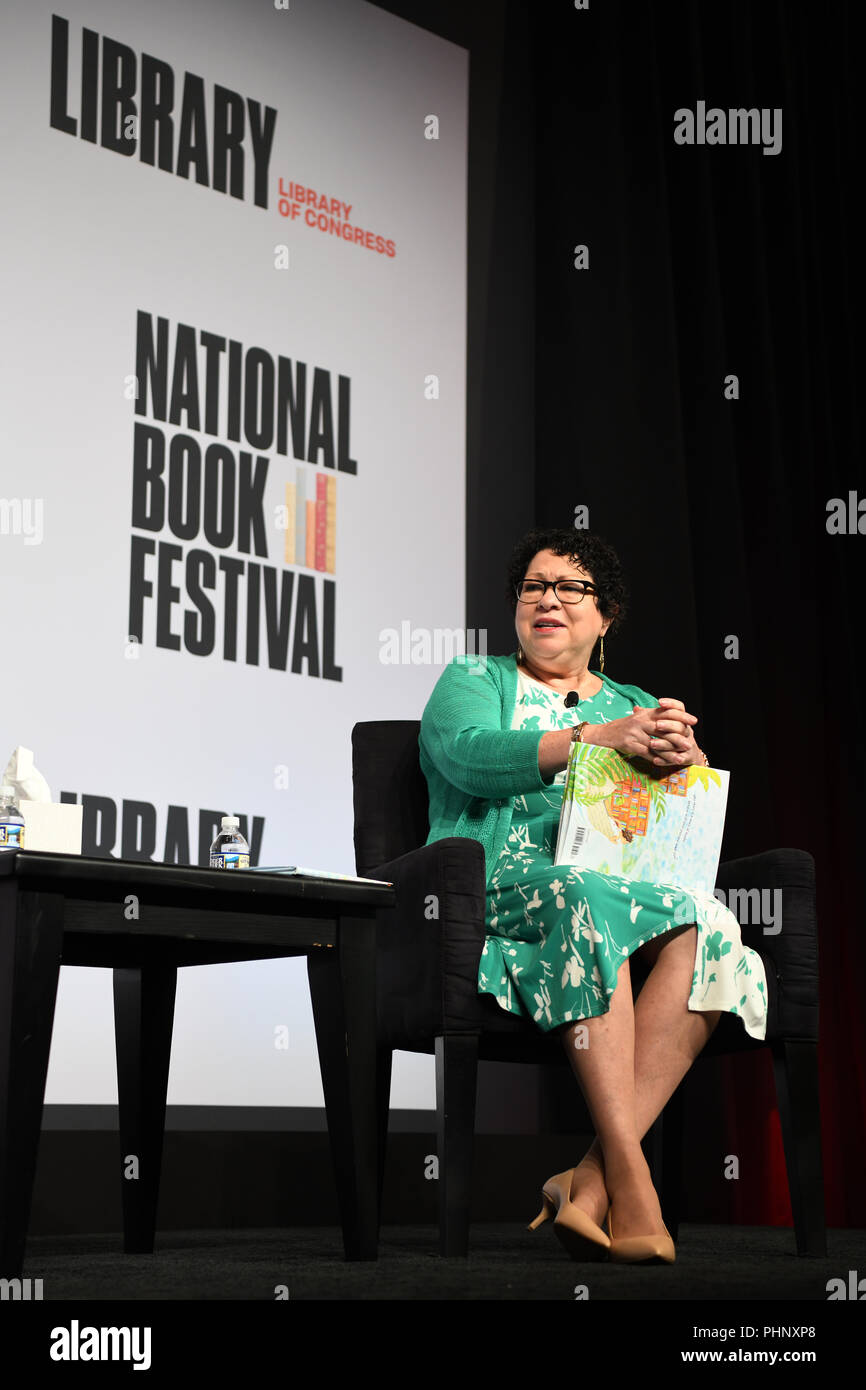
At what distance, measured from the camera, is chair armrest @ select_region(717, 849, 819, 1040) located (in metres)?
2.38

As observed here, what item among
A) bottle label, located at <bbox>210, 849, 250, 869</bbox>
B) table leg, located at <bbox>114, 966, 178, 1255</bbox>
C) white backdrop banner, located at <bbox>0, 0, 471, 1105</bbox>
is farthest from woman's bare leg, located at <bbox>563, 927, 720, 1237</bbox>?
white backdrop banner, located at <bbox>0, 0, 471, 1105</bbox>

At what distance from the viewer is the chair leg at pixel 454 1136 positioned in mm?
2143

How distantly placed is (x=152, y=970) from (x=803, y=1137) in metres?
1.04

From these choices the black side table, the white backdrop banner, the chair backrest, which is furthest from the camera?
the white backdrop banner

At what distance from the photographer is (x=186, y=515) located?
3393 millimetres

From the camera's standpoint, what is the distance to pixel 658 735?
2.33 meters

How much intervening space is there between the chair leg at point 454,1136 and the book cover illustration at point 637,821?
0.35 m

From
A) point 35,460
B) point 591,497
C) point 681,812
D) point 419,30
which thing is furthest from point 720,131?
point 681,812

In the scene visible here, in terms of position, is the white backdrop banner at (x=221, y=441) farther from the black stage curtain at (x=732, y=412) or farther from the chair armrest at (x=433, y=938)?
the chair armrest at (x=433, y=938)

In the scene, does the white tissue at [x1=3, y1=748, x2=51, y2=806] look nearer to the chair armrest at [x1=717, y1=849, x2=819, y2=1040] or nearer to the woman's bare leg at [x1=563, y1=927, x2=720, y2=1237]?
the woman's bare leg at [x1=563, y1=927, x2=720, y2=1237]

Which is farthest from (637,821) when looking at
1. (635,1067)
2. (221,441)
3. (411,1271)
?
(221,441)

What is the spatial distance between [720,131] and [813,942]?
8.74 feet

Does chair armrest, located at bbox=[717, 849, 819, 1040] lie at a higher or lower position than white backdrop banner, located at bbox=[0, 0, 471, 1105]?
lower

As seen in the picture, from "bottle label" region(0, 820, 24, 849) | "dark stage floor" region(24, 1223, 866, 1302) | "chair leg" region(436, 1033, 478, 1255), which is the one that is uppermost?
"bottle label" region(0, 820, 24, 849)
